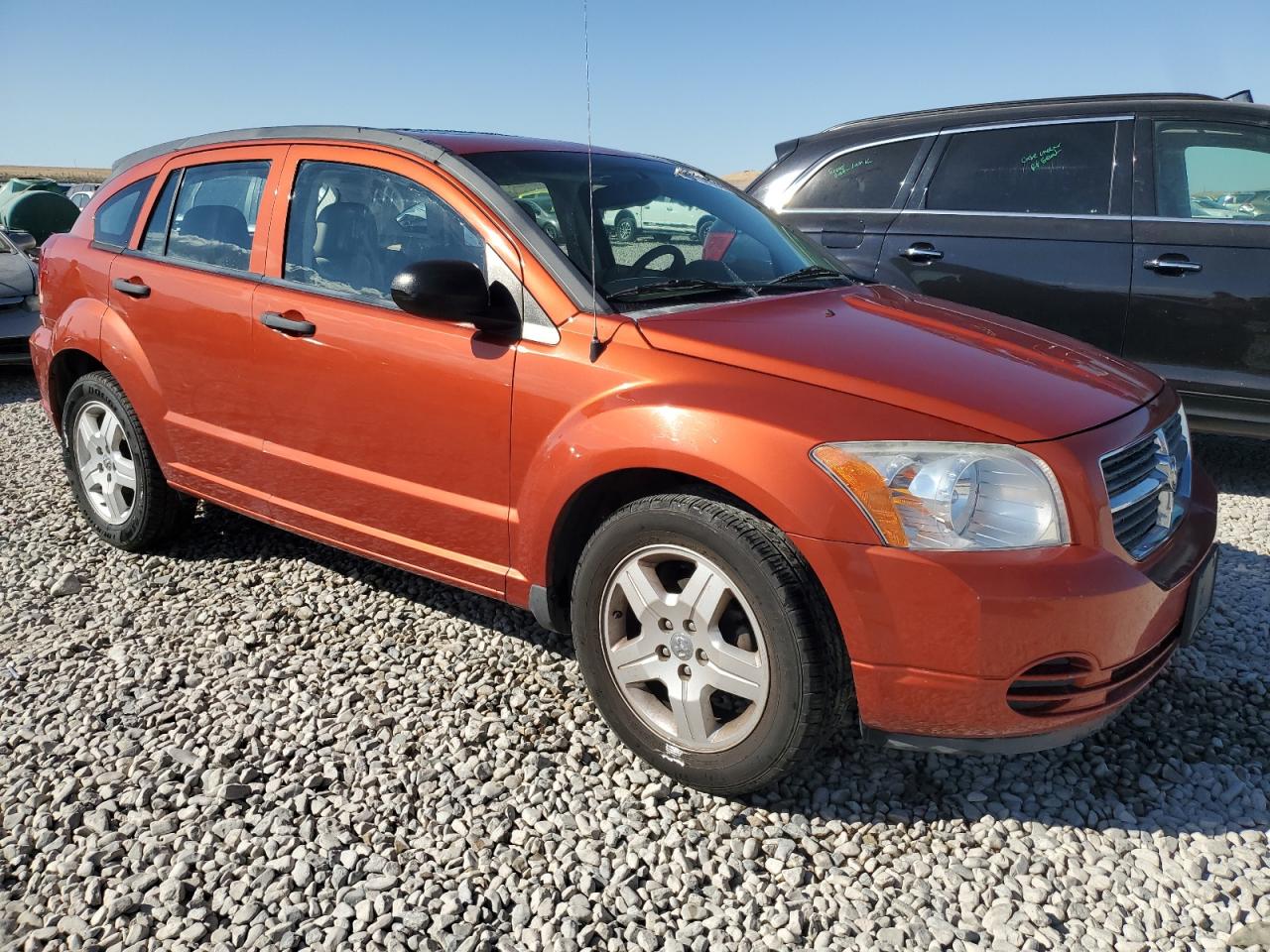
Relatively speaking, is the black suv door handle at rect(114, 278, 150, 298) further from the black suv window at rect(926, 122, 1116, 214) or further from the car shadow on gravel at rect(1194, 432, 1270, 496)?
the car shadow on gravel at rect(1194, 432, 1270, 496)

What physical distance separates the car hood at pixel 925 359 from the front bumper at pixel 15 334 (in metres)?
7.87

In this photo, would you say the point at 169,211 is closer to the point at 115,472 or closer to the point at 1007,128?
the point at 115,472

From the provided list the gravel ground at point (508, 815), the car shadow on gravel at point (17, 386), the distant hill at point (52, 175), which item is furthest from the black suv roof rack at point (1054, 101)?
the distant hill at point (52, 175)

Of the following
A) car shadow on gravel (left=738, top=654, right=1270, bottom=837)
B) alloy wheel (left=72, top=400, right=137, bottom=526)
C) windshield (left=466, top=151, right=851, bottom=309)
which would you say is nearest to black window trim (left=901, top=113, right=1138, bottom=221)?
windshield (left=466, top=151, right=851, bottom=309)

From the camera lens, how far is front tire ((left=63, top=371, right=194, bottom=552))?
13.5 ft

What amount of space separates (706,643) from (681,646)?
89mm

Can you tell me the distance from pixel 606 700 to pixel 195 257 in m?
2.39

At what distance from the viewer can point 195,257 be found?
3789mm

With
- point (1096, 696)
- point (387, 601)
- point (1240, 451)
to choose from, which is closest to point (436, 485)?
point (387, 601)

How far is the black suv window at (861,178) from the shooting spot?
5.51 m

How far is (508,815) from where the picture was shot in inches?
101

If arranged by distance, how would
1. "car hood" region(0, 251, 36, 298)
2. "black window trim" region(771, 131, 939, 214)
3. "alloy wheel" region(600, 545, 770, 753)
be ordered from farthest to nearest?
"car hood" region(0, 251, 36, 298)
"black window trim" region(771, 131, 939, 214)
"alloy wheel" region(600, 545, 770, 753)

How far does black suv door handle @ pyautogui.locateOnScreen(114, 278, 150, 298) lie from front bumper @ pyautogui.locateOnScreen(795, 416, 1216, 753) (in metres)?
2.92

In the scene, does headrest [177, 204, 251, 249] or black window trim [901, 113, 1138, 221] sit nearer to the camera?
headrest [177, 204, 251, 249]
